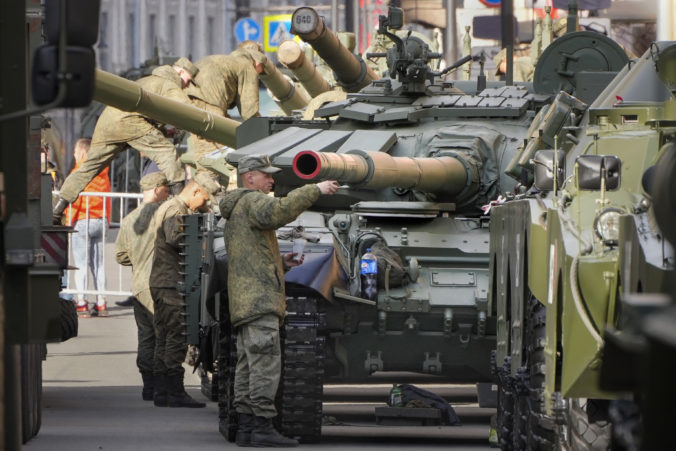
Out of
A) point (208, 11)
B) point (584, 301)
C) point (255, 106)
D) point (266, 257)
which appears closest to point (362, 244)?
point (266, 257)

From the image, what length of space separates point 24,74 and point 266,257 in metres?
4.73

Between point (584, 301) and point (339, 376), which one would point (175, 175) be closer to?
point (339, 376)

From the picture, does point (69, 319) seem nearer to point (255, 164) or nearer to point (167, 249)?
point (255, 164)

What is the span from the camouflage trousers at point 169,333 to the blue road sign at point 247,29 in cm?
3099

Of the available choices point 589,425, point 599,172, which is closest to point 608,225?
point 599,172

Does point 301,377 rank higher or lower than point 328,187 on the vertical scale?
lower

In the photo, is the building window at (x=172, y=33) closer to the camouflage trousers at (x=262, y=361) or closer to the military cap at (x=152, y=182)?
the military cap at (x=152, y=182)

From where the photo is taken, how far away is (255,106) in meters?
19.3

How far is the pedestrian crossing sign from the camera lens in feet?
135

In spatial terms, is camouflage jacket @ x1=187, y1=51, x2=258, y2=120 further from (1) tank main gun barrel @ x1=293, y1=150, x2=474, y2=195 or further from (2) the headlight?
(2) the headlight

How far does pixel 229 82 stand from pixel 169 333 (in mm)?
6255

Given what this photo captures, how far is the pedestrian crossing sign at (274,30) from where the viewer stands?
41225 millimetres

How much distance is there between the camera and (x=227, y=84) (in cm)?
1925

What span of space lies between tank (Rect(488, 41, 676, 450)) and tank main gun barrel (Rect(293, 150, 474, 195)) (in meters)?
1.10
